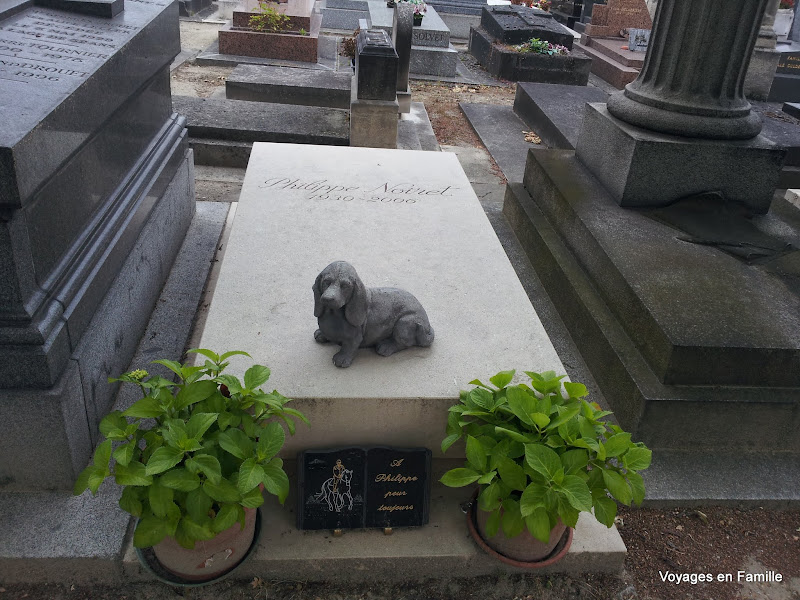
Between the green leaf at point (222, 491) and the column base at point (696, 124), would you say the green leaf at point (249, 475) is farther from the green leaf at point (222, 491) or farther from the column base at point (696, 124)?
the column base at point (696, 124)

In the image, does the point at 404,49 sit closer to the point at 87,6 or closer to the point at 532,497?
the point at 87,6

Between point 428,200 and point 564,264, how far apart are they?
1.07 m

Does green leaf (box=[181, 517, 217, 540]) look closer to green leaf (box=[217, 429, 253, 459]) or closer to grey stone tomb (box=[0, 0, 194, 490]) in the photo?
green leaf (box=[217, 429, 253, 459])

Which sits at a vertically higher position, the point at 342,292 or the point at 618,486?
the point at 342,292

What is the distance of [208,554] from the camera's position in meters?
2.51

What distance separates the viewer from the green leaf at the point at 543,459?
2.29 meters

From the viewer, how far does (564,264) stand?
468 centimetres

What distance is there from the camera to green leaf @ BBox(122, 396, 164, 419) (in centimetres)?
230

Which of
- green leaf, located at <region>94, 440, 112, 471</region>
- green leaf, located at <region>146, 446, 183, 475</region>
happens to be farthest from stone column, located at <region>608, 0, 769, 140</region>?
green leaf, located at <region>94, 440, 112, 471</region>

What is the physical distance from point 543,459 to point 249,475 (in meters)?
1.02

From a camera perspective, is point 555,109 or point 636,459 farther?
point 555,109

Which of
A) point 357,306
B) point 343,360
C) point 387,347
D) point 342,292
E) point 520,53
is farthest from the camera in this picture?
point 520,53

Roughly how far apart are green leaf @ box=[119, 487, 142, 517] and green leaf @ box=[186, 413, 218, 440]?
27 centimetres

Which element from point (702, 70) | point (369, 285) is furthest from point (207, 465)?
point (702, 70)
